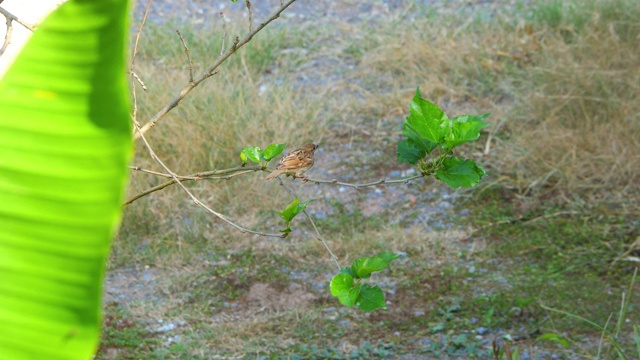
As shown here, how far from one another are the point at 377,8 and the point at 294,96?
5.89 feet

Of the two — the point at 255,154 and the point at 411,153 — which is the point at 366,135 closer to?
the point at 255,154

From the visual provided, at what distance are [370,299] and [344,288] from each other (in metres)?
0.05

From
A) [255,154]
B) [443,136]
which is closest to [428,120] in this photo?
[443,136]

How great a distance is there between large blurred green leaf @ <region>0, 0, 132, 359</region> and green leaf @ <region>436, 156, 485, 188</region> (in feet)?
3.10

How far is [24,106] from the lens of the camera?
0.50 metres

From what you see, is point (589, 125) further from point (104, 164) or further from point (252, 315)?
point (104, 164)

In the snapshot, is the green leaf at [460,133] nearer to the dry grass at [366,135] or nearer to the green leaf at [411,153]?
the green leaf at [411,153]

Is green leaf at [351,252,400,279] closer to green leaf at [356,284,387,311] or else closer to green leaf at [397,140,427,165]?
green leaf at [356,284,387,311]

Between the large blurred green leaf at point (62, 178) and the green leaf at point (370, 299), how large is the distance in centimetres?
86

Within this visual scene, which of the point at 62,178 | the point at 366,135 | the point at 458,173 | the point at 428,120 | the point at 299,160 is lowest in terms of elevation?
the point at 366,135

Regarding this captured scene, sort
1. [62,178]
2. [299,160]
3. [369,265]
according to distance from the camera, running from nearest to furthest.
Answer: [62,178] < [369,265] < [299,160]

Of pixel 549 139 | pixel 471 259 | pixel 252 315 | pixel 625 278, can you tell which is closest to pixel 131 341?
pixel 252 315

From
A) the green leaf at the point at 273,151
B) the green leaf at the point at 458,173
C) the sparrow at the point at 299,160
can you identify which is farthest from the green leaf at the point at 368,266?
the sparrow at the point at 299,160

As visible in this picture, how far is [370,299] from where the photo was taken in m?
1.34
